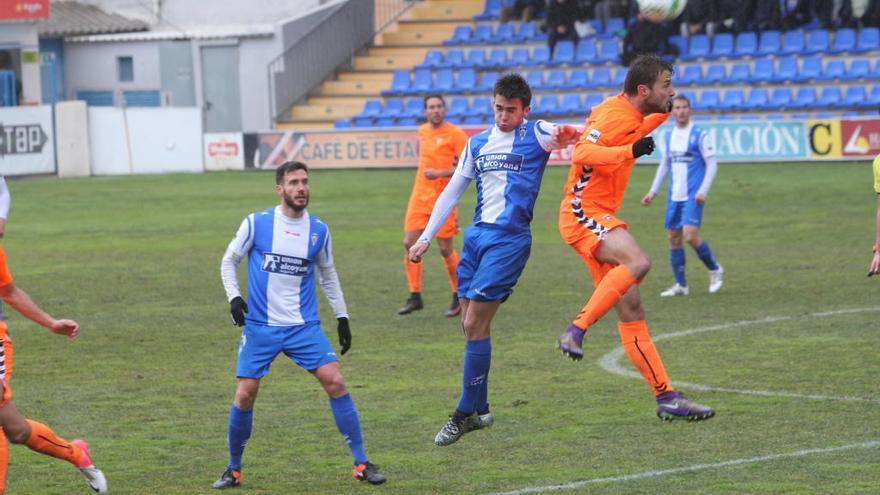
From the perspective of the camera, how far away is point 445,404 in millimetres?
10312

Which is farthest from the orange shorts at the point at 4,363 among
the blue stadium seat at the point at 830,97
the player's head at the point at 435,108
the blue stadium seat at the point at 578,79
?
the blue stadium seat at the point at 578,79

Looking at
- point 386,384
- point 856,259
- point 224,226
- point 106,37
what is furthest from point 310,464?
point 106,37

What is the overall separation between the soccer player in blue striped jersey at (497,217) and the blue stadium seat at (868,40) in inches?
1031

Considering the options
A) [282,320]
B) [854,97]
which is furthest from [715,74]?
[282,320]

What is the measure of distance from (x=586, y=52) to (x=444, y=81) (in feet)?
12.3

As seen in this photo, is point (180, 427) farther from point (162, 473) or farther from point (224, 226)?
point (224, 226)

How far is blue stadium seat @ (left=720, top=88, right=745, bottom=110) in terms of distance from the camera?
32.7m

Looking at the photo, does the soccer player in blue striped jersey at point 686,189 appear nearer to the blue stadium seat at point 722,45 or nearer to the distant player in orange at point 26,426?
the distant player in orange at point 26,426

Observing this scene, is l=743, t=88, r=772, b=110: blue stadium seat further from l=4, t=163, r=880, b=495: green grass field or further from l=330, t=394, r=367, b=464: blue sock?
l=330, t=394, r=367, b=464: blue sock

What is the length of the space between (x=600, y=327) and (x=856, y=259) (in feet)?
18.2

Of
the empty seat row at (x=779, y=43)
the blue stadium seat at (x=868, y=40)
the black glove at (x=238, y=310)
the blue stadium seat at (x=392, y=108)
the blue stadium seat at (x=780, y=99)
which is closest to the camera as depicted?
the black glove at (x=238, y=310)

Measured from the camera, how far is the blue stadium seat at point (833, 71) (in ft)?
108

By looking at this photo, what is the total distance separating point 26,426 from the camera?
7617mm

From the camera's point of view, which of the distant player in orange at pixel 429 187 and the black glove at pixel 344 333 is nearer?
the black glove at pixel 344 333
